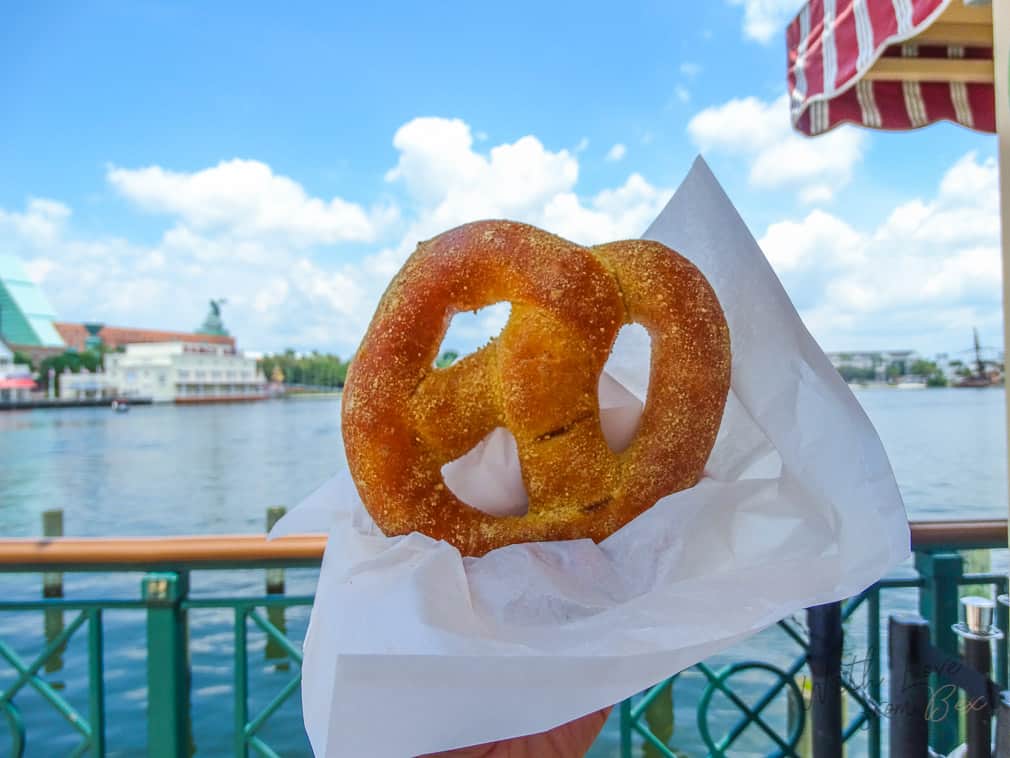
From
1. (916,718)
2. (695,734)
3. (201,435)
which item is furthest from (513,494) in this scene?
(201,435)

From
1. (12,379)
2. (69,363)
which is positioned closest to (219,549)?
(12,379)

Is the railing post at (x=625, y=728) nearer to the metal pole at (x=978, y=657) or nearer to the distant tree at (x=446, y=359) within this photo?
the metal pole at (x=978, y=657)

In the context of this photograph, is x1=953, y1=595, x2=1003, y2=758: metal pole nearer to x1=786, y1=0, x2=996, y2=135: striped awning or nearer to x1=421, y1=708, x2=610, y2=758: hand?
x1=421, y1=708, x2=610, y2=758: hand

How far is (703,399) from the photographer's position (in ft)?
2.75

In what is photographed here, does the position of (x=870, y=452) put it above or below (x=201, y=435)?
above

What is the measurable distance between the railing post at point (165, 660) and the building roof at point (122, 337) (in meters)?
60.4

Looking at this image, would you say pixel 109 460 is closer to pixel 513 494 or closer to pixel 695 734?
pixel 695 734

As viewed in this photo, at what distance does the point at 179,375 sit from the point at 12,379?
10671mm

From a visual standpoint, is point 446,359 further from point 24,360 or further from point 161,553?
point 24,360

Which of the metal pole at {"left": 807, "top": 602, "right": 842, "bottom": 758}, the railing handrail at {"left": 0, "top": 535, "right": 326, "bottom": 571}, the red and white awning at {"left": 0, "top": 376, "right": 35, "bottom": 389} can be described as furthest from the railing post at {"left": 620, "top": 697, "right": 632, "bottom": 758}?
the red and white awning at {"left": 0, "top": 376, "right": 35, "bottom": 389}

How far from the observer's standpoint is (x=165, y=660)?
1837 millimetres

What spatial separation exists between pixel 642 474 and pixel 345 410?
368 mm

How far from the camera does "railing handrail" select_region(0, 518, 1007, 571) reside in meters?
1.81

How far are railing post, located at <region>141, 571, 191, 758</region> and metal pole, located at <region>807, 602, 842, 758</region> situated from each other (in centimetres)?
154
